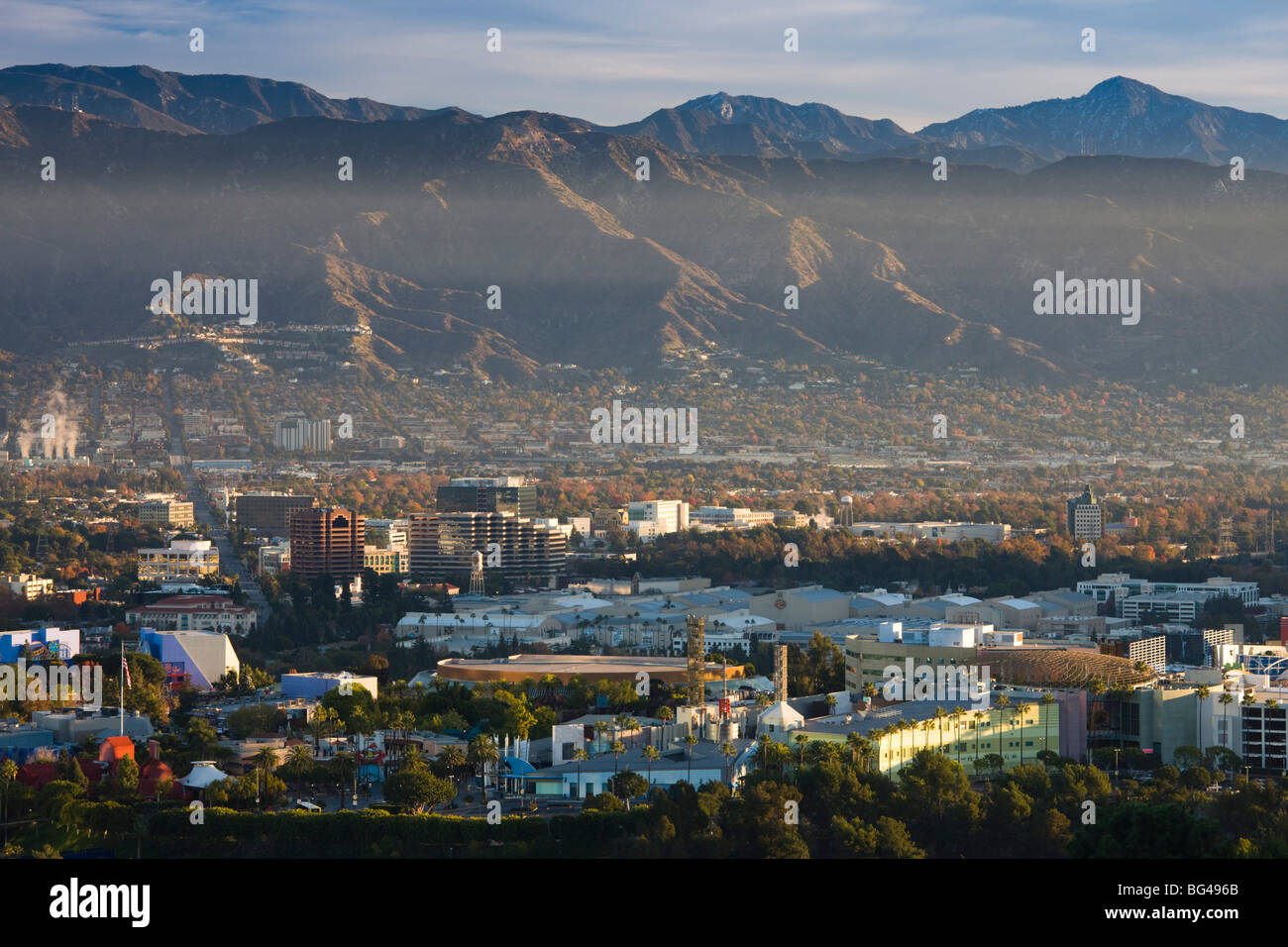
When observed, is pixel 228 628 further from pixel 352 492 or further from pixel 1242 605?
pixel 352 492

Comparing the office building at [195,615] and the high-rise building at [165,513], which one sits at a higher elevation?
the high-rise building at [165,513]

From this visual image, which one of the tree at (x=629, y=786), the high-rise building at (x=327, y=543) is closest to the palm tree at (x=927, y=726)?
the tree at (x=629, y=786)

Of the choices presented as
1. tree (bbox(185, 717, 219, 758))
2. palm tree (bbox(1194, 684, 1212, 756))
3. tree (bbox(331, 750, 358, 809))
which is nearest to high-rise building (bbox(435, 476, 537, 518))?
tree (bbox(185, 717, 219, 758))

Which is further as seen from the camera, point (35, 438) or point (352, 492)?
point (35, 438)

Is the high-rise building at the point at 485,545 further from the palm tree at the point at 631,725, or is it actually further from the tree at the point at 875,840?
the tree at the point at 875,840

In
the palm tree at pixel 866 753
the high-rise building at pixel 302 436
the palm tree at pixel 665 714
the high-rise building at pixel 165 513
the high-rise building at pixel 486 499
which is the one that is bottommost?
the palm tree at pixel 665 714

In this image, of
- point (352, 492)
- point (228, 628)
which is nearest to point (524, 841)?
point (228, 628)
